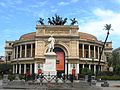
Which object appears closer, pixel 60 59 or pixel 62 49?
pixel 60 59

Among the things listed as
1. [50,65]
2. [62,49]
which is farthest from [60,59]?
[50,65]

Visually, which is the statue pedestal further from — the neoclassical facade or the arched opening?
the arched opening

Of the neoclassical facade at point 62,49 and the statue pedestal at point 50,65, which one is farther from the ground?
the neoclassical facade at point 62,49

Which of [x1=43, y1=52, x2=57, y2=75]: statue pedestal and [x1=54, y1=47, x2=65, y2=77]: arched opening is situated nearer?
[x1=43, y1=52, x2=57, y2=75]: statue pedestal

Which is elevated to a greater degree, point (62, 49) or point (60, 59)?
Answer: point (62, 49)

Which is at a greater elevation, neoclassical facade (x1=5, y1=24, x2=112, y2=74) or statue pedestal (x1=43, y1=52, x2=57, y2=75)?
neoclassical facade (x1=5, y1=24, x2=112, y2=74)

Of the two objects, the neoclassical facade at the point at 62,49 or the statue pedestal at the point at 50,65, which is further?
the neoclassical facade at the point at 62,49

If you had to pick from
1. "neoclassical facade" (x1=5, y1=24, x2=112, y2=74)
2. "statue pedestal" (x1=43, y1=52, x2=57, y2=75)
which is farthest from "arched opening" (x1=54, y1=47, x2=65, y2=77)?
"statue pedestal" (x1=43, y1=52, x2=57, y2=75)

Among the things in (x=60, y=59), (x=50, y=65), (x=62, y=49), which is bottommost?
(x=50, y=65)

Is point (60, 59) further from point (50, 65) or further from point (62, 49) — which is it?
point (50, 65)

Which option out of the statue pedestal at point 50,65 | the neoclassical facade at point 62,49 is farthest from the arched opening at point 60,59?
the statue pedestal at point 50,65

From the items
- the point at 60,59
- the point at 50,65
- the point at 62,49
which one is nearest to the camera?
the point at 50,65

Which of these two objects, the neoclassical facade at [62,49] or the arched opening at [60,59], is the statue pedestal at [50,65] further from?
the arched opening at [60,59]

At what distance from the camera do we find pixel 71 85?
36.0m
